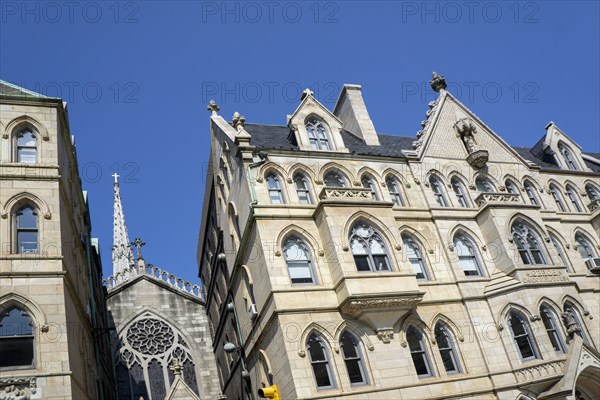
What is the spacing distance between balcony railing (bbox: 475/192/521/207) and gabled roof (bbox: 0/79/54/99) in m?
18.7

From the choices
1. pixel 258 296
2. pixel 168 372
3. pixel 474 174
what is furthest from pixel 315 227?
pixel 168 372

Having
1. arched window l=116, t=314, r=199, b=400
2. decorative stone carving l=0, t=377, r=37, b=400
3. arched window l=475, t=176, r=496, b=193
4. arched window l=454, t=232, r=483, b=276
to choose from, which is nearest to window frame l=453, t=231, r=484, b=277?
arched window l=454, t=232, r=483, b=276

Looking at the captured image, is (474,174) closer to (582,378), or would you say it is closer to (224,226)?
(582,378)

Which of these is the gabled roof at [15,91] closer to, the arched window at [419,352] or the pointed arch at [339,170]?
the pointed arch at [339,170]

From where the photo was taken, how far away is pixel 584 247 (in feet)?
97.3

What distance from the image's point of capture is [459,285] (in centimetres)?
2378

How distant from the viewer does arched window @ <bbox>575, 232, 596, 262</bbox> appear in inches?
1152

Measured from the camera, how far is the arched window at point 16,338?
16.2 m

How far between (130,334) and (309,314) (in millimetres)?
17120

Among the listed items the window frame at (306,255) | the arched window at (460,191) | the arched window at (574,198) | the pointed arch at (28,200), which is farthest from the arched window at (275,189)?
the arched window at (574,198)

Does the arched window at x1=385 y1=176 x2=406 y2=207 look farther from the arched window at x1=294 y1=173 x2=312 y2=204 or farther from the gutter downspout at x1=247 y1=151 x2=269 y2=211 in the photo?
the gutter downspout at x1=247 y1=151 x2=269 y2=211

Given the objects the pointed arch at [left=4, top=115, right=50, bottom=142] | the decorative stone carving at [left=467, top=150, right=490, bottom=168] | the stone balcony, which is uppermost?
the pointed arch at [left=4, top=115, right=50, bottom=142]

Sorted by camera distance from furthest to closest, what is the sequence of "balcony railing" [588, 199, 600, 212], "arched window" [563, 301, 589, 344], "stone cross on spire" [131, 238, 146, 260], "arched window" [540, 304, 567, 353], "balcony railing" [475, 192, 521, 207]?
"stone cross on spire" [131, 238, 146, 260]
"balcony railing" [588, 199, 600, 212]
"balcony railing" [475, 192, 521, 207]
"arched window" [563, 301, 589, 344]
"arched window" [540, 304, 567, 353]

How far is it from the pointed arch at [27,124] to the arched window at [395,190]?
47.1 ft
